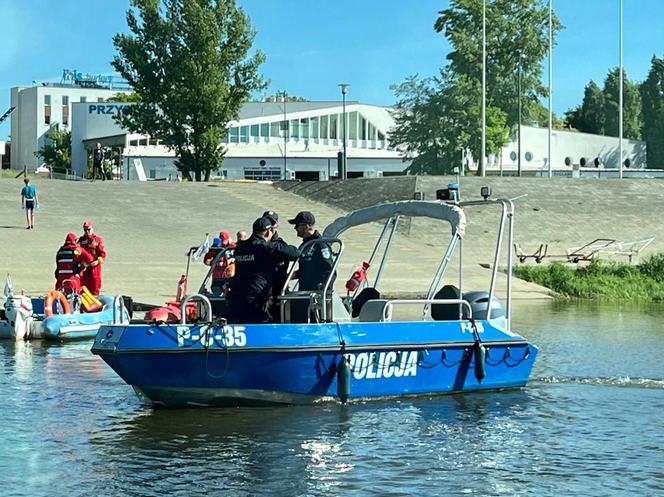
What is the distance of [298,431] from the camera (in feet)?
36.8

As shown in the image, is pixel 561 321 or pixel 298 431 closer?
pixel 298 431

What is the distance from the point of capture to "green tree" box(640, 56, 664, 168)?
9288cm

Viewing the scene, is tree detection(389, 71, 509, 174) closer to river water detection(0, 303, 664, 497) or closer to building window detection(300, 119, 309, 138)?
building window detection(300, 119, 309, 138)

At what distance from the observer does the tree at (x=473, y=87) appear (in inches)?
2847

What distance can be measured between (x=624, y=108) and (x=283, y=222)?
70.1m

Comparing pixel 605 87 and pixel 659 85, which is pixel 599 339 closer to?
pixel 659 85

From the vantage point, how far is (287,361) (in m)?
11.9

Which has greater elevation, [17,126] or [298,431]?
[17,126]

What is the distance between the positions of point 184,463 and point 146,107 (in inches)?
1979

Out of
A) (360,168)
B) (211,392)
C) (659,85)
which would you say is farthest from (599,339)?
(659,85)

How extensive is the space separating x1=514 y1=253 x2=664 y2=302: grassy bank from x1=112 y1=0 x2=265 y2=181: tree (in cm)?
2865

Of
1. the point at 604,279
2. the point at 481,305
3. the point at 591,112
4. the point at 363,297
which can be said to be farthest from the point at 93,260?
the point at 591,112

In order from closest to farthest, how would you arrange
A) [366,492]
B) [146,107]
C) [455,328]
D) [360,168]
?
[366,492] < [455,328] < [146,107] < [360,168]

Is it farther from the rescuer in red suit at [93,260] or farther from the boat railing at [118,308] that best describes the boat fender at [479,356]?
the rescuer in red suit at [93,260]
